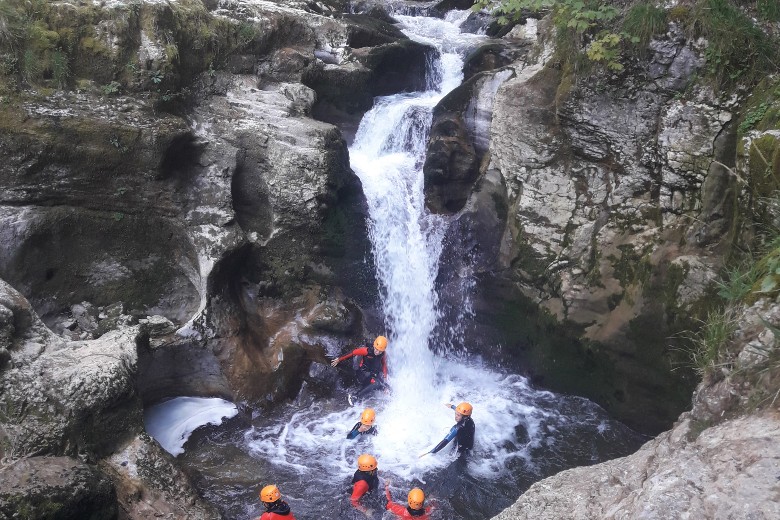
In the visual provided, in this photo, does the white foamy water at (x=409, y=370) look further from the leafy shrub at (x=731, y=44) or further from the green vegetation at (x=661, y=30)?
the leafy shrub at (x=731, y=44)

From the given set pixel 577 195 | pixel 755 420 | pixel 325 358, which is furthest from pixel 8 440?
pixel 577 195

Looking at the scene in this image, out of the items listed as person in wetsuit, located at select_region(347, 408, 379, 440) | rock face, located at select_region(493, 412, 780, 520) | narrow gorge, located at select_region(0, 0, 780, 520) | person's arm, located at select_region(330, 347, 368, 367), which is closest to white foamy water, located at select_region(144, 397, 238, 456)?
narrow gorge, located at select_region(0, 0, 780, 520)

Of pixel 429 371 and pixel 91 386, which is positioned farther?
pixel 429 371

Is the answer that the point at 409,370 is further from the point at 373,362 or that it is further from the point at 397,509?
the point at 397,509

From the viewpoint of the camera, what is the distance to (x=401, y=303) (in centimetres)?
910

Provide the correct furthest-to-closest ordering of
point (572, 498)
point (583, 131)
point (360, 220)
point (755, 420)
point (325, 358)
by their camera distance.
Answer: point (360, 220), point (325, 358), point (583, 131), point (572, 498), point (755, 420)

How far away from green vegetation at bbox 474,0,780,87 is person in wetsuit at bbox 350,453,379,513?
5.65 metres

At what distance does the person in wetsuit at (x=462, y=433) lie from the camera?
691 centimetres

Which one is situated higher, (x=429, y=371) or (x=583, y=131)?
(x=583, y=131)

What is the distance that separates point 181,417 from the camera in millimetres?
7738

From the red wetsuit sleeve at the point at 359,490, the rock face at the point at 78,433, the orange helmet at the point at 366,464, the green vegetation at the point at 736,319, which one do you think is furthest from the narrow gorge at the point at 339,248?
the green vegetation at the point at 736,319

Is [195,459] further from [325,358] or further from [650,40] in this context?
[650,40]

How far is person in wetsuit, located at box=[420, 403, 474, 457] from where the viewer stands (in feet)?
22.7

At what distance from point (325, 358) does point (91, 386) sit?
3.44m
